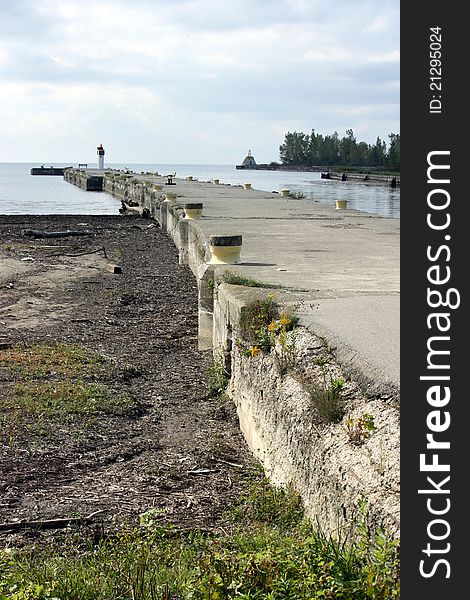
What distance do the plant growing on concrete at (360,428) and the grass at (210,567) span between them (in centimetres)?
45

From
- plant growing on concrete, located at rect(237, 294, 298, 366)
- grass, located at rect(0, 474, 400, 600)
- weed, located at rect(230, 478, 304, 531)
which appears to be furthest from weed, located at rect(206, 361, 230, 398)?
grass, located at rect(0, 474, 400, 600)

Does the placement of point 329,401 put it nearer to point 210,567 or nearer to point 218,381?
point 210,567

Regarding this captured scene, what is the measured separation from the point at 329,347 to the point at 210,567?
1857mm

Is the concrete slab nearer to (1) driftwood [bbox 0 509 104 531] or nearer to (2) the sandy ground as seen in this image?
(2) the sandy ground

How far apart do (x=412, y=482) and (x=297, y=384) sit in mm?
2370

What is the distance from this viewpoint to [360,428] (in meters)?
4.12

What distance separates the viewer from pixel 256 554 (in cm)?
368

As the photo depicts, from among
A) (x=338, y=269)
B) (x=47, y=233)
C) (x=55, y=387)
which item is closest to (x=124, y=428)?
(x=55, y=387)

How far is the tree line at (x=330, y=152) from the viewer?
121 meters

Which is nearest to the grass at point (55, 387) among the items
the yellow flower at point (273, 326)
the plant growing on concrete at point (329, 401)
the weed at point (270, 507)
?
the yellow flower at point (273, 326)

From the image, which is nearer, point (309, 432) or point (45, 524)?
point (309, 432)

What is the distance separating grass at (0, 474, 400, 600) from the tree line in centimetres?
10663

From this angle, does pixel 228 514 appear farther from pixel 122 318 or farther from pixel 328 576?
pixel 122 318

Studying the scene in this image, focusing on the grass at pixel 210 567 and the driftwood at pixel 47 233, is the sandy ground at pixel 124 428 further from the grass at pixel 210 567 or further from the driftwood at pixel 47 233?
the driftwood at pixel 47 233
